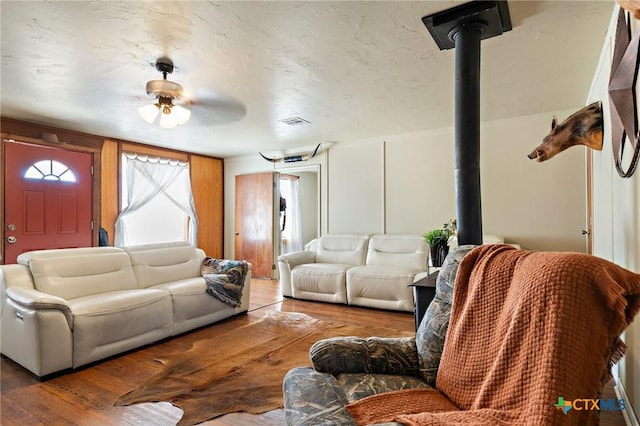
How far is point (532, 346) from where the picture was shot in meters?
0.98

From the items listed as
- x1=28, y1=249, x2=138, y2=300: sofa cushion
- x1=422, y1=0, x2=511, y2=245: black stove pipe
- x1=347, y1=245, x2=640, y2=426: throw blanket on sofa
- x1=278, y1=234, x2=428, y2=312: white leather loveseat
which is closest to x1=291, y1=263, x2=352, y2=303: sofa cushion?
x1=278, y1=234, x2=428, y2=312: white leather loveseat

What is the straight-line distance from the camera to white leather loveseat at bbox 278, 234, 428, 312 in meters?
4.10

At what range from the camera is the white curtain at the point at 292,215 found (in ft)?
25.4

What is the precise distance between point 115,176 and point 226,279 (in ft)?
9.64

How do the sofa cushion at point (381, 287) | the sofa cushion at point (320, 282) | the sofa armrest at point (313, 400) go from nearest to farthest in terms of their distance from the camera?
the sofa armrest at point (313, 400) → the sofa cushion at point (381, 287) → the sofa cushion at point (320, 282)

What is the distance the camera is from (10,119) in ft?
13.6

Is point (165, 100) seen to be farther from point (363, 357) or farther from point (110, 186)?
point (110, 186)

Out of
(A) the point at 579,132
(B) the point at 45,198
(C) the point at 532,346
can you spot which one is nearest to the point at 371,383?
(C) the point at 532,346

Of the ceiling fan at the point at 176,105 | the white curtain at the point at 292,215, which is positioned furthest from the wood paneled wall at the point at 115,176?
the ceiling fan at the point at 176,105

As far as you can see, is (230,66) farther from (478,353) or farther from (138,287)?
(478,353)

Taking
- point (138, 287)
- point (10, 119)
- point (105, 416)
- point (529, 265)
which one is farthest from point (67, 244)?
point (529, 265)

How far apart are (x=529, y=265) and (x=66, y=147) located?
555 centimetres

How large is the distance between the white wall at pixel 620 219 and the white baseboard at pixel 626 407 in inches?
1.2

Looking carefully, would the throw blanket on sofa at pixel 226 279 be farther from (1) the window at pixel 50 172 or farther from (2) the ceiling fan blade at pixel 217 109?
(1) the window at pixel 50 172
